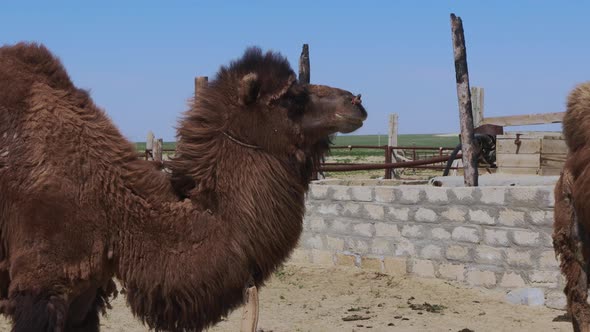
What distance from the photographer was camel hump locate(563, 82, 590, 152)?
6738mm

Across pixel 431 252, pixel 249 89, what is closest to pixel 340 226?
pixel 431 252

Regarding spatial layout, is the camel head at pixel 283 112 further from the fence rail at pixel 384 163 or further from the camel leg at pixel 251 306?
the camel leg at pixel 251 306

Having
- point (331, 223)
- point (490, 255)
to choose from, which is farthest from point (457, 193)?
point (331, 223)

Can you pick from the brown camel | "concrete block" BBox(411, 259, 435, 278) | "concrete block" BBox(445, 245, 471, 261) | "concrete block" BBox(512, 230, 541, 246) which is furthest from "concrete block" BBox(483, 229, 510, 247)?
the brown camel

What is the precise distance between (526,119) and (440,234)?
318cm

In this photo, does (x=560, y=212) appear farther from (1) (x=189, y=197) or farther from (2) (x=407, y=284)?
(1) (x=189, y=197)

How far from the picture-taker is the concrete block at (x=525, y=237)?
345 inches

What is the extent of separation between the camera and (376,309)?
28.3 feet

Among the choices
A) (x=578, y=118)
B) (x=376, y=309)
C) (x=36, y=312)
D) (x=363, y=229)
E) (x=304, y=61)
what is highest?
(x=304, y=61)

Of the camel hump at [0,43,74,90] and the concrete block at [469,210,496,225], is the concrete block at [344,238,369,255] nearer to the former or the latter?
→ the concrete block at [469,210,496,225]

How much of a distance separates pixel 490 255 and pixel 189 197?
5570mm

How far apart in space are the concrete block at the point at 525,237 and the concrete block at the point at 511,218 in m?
0.10

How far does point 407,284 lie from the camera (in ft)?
31.9

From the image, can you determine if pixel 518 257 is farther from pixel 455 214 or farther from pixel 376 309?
pixel 376 309
